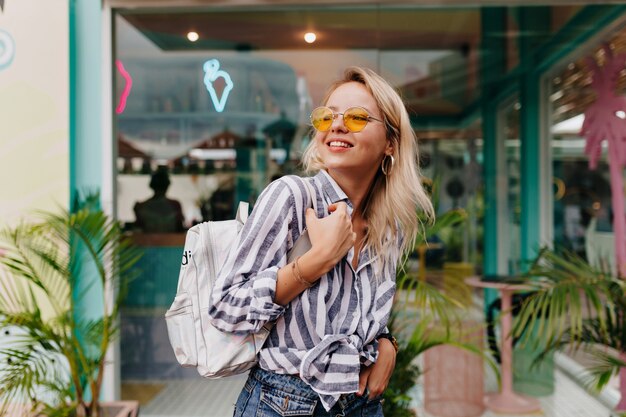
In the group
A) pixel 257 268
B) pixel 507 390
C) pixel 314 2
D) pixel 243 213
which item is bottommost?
pixel 507 390

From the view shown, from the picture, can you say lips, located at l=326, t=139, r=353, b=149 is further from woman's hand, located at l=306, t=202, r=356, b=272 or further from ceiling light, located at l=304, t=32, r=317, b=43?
ceiling light, located at l=304, t=32, r=317, b=43

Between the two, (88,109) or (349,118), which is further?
(88,109)

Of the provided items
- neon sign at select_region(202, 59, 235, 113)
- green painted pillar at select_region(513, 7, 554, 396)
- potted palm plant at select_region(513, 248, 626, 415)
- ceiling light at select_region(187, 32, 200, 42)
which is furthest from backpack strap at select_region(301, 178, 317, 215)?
green painted pillar at select_region(513, 7, 554, 396)

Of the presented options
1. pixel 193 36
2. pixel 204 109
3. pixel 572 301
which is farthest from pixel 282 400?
pixel 193 36

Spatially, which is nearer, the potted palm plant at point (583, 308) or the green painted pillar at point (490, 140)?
the potted palm plant at point (583, 308)

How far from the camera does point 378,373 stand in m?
1.32

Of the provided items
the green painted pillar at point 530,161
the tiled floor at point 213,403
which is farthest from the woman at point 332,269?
the green painted pillar at point 530,161

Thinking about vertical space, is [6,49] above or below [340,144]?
above

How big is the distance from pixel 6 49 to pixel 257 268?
9.79 ft

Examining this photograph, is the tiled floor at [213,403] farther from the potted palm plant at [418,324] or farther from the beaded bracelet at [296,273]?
the beaded bracelet at [296,273]

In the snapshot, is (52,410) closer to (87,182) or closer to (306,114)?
(87,182)

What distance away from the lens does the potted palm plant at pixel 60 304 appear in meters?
2.85

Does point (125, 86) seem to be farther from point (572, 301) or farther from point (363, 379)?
point (363, 379)

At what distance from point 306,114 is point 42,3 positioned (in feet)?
5.79
